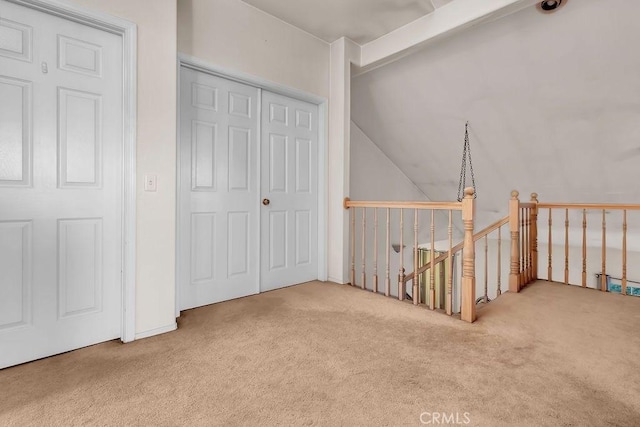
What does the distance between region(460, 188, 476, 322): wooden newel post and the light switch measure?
6.65 feet

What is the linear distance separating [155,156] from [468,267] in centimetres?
220

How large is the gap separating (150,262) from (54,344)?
0.63 meters

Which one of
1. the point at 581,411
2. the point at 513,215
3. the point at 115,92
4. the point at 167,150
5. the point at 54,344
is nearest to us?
the point at 581,411

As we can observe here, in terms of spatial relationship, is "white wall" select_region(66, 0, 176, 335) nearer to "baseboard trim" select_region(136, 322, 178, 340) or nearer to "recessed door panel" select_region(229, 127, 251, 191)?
"baseboard trim" select_region(136, 322, 178, 340)


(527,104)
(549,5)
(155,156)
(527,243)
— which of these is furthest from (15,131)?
(527,243)

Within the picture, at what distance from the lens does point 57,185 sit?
1.78m

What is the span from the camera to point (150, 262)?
79.0 inches

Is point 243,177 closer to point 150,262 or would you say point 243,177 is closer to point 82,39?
point 150,262

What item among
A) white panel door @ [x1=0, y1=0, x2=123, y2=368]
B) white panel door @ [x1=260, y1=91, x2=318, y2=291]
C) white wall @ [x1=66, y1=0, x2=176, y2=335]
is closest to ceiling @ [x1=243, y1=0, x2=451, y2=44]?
white panel door @ [x1=260, y1=91, x2=318, y2=291]

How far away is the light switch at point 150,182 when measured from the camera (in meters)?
1.98

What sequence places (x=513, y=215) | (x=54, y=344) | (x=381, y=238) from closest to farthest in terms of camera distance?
1. (x=54, y=344)
2. (x=513, y=215)
3. (x=381, y=238)

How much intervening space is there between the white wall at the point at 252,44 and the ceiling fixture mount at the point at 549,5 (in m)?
1.85

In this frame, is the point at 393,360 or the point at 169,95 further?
the point at 169,95

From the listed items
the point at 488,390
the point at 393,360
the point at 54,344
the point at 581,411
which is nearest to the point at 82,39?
the point at 54,344
